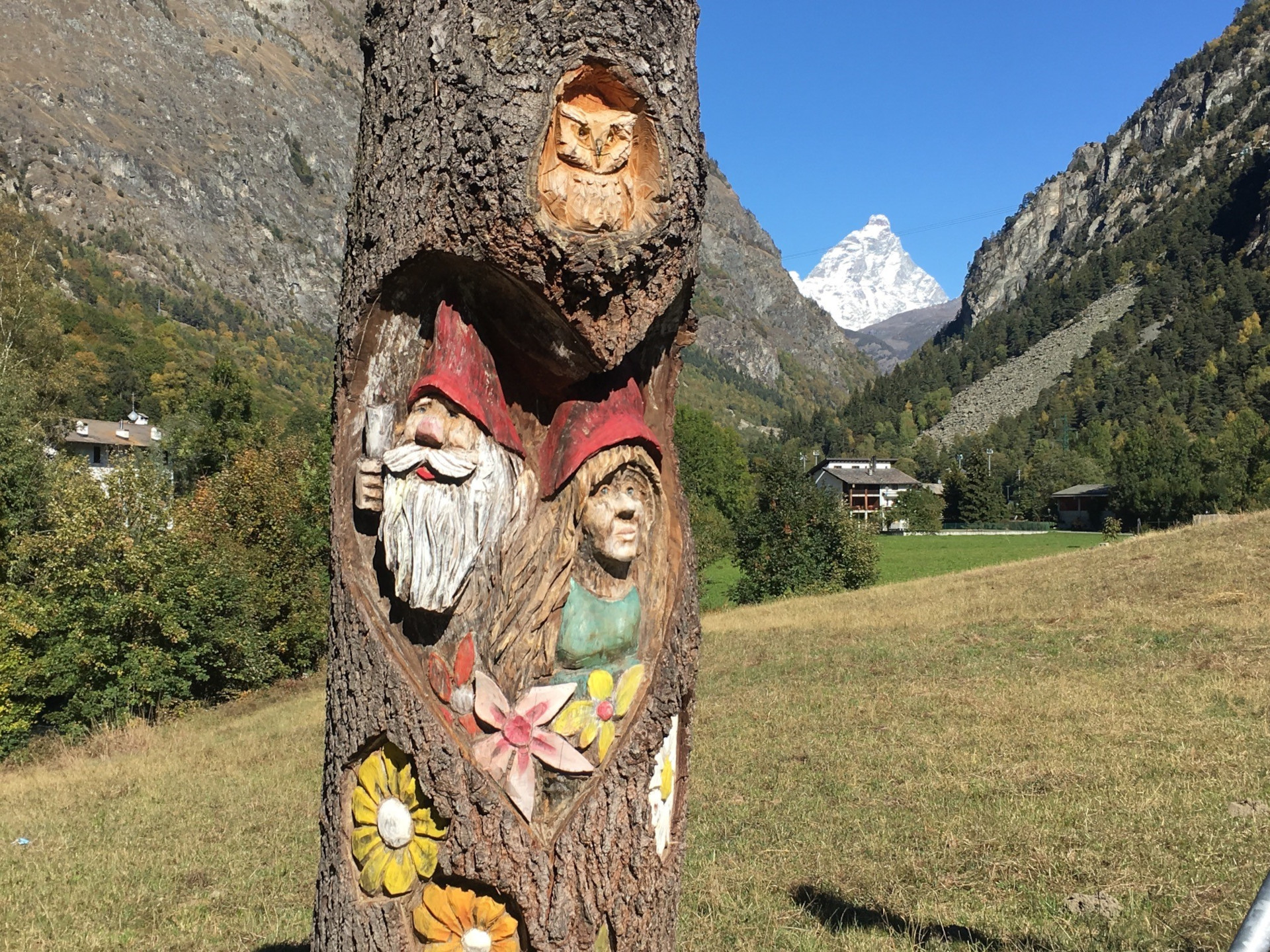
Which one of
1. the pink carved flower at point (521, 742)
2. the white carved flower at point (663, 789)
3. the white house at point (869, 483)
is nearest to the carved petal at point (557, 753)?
the pink carved flower at point (521, 742)

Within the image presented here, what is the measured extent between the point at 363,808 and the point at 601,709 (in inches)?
34.8

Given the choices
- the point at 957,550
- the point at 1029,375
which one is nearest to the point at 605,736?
the point at 957,550

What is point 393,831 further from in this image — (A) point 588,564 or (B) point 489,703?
(A) point 588,564

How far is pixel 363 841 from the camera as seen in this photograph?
10.3 ft

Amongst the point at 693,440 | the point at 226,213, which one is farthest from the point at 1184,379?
the point at 226,213

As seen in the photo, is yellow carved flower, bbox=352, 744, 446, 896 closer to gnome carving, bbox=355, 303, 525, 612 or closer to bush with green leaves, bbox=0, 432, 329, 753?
gnome carving, bbox=355, 303, 525, 612

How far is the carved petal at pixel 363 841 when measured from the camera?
3.13 metres

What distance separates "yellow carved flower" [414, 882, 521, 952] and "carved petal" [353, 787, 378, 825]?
1.03 ft

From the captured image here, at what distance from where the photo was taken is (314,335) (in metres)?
161

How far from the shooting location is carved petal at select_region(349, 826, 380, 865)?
3.13 m

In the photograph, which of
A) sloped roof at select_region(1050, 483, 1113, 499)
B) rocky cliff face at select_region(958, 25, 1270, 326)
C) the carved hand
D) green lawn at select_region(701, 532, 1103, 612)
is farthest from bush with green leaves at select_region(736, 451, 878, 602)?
rocky cliff face at select_region(958, 25, 1270, 326)

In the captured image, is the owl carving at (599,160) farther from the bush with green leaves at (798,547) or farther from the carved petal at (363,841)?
the bush with green leaves at (798,547)

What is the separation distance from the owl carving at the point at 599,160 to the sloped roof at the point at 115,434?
5059 centimetres

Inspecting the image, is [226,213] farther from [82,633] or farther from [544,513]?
[544,513]
